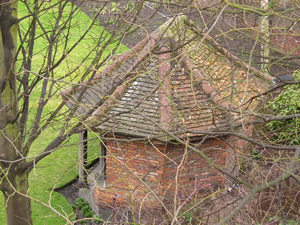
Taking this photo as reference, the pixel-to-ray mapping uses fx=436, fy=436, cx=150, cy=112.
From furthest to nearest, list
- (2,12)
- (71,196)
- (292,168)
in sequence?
1. (71,196)
2. (2,12)
3. (292,168)

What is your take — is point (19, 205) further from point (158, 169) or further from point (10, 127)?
point (158, 169)

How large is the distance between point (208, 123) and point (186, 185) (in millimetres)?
1603

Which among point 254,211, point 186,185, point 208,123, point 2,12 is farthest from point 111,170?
point 2,12

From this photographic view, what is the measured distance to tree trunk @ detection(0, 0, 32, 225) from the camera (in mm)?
6336

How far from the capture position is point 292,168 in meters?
3.94

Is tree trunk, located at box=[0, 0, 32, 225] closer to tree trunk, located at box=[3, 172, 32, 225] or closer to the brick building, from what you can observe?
tree trunk, located at box=[3, 172, 32, 225]

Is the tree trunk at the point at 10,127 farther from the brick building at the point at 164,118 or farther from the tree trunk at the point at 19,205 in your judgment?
the brick building at the point at 164,118

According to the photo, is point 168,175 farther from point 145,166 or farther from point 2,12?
point 2,12

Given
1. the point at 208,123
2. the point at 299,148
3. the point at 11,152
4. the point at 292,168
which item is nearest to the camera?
the point at 292,168

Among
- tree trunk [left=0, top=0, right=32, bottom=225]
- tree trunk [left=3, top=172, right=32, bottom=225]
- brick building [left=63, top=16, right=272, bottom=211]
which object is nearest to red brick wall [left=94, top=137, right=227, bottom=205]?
brick building [left=63, top=16, right=272, bottom=211]

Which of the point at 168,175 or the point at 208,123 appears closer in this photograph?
the point at 208,123

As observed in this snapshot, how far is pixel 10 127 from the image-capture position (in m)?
6.89

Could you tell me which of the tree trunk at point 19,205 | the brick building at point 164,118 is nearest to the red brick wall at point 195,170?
the brick building at point 164,118

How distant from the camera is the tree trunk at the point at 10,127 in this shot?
6.34 metres
